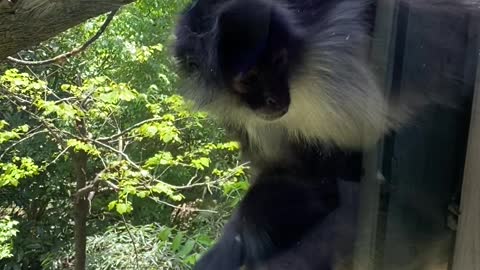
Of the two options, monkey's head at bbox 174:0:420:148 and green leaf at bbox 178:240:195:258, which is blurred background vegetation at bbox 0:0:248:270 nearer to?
green leaf at bbox 178:240:195:258

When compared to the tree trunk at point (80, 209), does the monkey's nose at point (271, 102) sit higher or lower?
higher

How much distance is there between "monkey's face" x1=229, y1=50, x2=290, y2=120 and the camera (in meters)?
0.94

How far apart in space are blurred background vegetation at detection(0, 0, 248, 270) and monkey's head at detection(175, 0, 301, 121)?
79 centimetres

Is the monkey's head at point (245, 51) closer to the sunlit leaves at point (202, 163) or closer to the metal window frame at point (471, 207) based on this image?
the metal window frame at point (471, 207)

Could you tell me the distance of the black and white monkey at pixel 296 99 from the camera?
896mm

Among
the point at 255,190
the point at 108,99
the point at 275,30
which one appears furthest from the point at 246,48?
the point at 108,99

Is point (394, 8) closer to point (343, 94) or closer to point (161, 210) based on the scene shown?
point (343, 94)

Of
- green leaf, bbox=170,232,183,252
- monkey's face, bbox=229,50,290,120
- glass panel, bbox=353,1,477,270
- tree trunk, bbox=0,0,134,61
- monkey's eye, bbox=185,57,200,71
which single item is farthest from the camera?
green leaf, bbox=170,232,183,252

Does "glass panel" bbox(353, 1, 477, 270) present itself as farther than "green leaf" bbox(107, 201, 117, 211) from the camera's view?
No

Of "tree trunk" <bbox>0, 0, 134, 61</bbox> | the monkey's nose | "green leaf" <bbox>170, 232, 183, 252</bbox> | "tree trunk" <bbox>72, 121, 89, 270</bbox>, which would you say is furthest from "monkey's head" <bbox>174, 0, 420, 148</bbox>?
"tree trunk" <bbox>72, 121, 89, 270</bbox>

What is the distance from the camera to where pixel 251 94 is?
98 cm

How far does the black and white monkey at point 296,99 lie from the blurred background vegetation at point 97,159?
0.77 meters

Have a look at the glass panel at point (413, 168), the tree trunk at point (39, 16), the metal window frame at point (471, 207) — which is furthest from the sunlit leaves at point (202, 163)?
the metal window frame at point (471, 207)

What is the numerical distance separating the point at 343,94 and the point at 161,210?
1.15 meters
